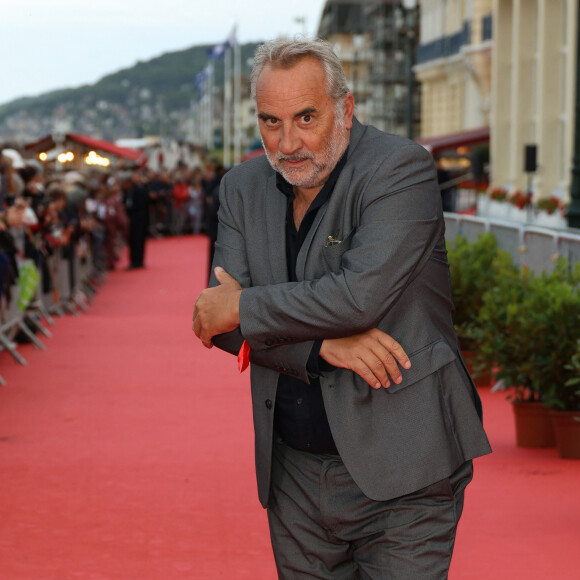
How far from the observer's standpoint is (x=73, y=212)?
778 inches

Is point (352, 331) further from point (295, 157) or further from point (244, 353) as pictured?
point (295, 157)

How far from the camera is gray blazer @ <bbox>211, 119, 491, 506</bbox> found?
3.23 metres

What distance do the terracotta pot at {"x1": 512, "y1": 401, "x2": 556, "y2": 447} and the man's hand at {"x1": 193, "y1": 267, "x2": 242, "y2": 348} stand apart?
5414mm

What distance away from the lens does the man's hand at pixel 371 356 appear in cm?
322

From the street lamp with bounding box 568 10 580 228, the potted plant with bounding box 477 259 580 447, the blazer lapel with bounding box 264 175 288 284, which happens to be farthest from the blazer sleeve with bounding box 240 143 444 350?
the street lamp with bounding box 568 10 580 228

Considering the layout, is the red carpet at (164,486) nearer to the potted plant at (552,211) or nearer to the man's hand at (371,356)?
the man's hand at (371,356)

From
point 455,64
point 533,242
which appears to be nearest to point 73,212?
point 533,242

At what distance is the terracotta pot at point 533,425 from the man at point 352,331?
5.26 m

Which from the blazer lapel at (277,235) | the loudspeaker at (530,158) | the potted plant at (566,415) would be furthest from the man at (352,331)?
the loudspeaker at (530,158)

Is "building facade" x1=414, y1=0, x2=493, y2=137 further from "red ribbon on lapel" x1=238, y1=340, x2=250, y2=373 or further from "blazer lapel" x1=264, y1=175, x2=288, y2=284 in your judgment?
"red ribbon on lapel" x1=238, y1=340, x2=250, y2=373

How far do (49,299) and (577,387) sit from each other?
10343 millimetres

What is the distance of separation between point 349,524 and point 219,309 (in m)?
0.63

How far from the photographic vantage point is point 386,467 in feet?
10.7

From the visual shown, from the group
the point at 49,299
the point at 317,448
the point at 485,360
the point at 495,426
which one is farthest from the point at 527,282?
the point at 49,299
